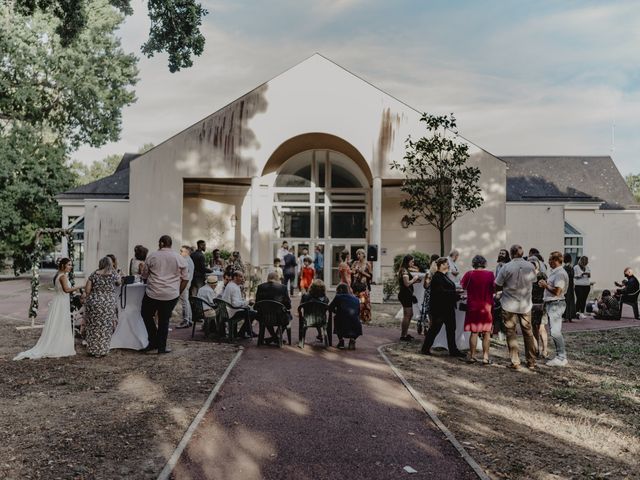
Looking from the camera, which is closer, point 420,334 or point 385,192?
point 420,334

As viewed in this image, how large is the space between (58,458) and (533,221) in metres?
23.5

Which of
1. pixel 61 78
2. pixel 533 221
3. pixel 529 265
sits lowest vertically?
pixel 529 265

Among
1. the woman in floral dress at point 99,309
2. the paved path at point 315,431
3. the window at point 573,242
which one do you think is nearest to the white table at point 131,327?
the woman in floral dress at point 99,309

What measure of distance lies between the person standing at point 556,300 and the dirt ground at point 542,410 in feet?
0.90

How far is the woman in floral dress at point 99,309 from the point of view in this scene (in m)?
9.62

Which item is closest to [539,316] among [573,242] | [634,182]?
[573,242]

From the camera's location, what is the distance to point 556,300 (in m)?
9.43

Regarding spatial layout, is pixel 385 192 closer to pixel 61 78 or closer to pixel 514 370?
pixel 514 370

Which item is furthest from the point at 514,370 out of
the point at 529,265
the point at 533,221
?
the point at 533,221

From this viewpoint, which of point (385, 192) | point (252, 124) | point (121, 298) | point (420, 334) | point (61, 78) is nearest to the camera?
point (121, 298)

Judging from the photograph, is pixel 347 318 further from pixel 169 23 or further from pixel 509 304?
pixel 169 23

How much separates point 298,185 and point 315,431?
1948 centimetres

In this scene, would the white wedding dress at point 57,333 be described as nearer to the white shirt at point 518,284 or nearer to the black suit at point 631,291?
the white shirt at point 518,284

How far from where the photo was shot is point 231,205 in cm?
2534
